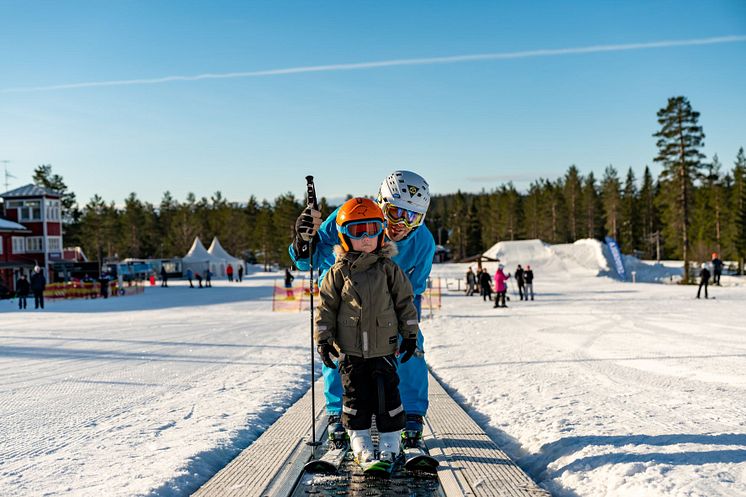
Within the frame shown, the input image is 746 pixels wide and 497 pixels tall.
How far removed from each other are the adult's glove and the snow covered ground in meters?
1.73

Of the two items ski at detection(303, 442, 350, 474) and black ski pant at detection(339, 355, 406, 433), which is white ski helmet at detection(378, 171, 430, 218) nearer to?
black ski pant at detection(339, 355, 406, 433)

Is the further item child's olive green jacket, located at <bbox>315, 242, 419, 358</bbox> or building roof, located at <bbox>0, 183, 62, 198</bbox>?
building roof, located at <bbox>0, 183, 62, 198</bbox>

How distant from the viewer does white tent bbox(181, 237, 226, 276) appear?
6069 centimetres

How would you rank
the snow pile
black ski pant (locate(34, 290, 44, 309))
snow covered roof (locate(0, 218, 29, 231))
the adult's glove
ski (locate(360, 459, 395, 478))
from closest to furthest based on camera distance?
ski (locate(360, 459, 395, 478)) → the adult's glove → black ski pant (locate(34, 290, 44, 309)) → snow covered roof (locate(0, 218, 29, 231)) → the snow pile

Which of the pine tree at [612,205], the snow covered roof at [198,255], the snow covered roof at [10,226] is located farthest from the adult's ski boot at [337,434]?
the pine tree at [612,205]

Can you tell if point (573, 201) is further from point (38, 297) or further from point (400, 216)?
point (400, 216)

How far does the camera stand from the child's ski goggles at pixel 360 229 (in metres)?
4.15

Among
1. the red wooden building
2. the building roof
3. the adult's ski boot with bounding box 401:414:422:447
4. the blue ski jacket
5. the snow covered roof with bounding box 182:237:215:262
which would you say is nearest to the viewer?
the adult's ski boot with bounding box 401:414:422:447

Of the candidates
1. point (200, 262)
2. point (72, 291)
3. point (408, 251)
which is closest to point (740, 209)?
point (200, 262)

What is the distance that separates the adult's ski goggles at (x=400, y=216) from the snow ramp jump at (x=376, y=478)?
170cm

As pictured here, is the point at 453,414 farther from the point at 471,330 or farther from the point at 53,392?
the point at 471,330

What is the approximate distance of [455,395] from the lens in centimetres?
767

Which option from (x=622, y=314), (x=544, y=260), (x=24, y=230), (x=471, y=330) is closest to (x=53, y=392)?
(x=471, y=330)

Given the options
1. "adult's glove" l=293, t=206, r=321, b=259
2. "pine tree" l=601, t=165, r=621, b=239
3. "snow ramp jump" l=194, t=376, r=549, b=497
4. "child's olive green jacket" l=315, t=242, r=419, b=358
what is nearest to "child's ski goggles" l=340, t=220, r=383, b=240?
"child's olive green jacket" l=315, t=242, r=419, b=358
